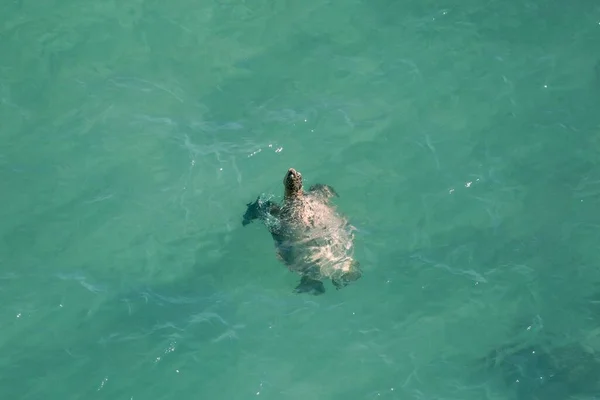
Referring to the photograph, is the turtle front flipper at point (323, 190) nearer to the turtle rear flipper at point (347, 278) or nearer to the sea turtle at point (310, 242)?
the sea turtle at point (310, 242)

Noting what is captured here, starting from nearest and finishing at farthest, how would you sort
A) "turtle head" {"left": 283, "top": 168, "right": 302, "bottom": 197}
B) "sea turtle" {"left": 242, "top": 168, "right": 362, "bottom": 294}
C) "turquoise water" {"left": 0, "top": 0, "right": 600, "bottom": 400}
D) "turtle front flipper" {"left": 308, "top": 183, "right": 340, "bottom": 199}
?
"turquoise water" {"left": 0, "top": 0, "right": 600, "bottom": 400}, "turtle head" {"left": 283, "top": 168, "right": 302, "bottom": 197}, "sea turtle" {"left": 242, "top": 168, "right": 362, "bottom": 294}, "turtle front flipper" {"left": 308, "top": 183, "right": 340, "bottom": 199}

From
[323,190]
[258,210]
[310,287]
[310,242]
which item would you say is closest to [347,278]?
[310,287]

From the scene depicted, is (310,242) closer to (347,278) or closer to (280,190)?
(347,278)

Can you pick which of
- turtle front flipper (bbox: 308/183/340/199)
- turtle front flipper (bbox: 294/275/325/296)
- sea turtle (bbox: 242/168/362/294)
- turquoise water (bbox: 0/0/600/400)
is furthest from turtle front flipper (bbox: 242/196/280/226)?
turtle front flipper (bbox: 294/275/325/296)

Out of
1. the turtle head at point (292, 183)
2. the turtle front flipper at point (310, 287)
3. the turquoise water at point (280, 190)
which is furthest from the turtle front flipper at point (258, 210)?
the turtle front flipper at point (310, 287)

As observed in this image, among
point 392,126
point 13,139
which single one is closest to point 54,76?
point 13,139

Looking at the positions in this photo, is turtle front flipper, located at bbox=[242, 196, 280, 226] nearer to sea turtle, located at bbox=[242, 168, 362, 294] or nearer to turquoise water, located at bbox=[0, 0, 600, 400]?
turquoise water, located at bbox=[0, 0, 600, 400]

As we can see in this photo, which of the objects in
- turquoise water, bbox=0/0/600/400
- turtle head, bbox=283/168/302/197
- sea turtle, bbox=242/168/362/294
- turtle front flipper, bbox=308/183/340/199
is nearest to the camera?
turquoise water, bbox=0/0/600/400

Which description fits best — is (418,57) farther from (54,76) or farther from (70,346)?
(70,346)
